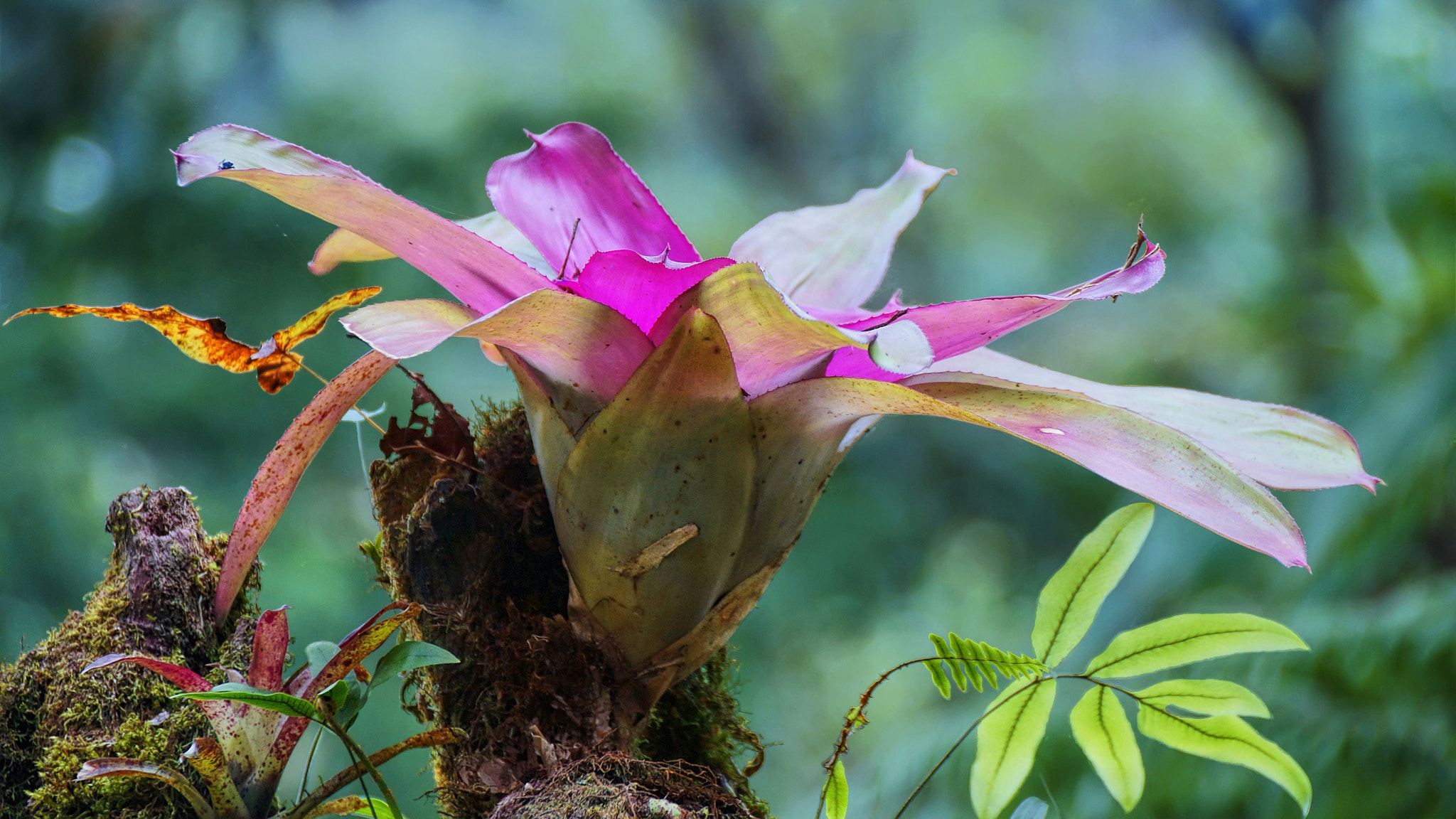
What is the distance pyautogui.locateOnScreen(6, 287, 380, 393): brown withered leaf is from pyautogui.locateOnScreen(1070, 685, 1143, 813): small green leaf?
0.46 meters

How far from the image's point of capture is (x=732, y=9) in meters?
3.26

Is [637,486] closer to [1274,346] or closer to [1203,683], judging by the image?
[1203,683]

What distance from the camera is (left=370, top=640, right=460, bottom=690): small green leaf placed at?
0.39 m

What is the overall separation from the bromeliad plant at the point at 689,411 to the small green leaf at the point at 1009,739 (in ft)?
0.57

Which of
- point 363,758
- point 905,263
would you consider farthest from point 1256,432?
point 905,263

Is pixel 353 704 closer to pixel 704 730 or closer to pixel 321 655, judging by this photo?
pixel 321 655

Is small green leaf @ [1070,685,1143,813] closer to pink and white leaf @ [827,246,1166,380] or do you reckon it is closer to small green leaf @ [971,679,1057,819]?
small green leaf @ [971,679,1057,819]

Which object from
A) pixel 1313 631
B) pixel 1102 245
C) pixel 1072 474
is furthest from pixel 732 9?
pixel 1313 631

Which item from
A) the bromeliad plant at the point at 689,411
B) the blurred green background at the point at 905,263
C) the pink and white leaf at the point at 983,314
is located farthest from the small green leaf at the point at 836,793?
the blurred green background at the point at 905,263

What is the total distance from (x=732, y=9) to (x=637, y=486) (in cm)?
321

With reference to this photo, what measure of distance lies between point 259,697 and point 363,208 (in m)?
0.19

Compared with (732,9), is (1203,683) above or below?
below

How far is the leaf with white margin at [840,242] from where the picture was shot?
54 cm

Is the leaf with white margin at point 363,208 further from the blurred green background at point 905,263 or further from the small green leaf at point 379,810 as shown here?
the blurred green background at point 905,263
